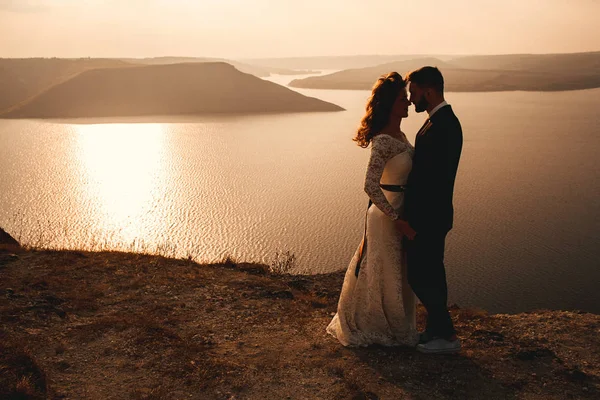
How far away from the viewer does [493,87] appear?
11875cm

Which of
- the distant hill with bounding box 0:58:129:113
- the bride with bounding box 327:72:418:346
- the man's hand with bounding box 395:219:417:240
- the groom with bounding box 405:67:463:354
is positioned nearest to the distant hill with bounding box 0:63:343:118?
the distant hill with bounding box 0:58:129:113

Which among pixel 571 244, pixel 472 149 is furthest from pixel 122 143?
pixel 571 244

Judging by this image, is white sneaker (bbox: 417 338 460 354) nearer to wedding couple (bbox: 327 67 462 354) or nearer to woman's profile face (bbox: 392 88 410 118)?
wedding couple (bbox: 327 67 462 354)

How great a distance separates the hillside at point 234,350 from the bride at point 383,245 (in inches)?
8.4

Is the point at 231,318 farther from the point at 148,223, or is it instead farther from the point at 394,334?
the point at 148,223

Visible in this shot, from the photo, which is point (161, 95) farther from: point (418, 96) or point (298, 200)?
point (418, 96)

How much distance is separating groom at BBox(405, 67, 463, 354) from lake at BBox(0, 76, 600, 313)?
9.68 meters

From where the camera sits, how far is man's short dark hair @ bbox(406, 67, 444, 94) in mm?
4707

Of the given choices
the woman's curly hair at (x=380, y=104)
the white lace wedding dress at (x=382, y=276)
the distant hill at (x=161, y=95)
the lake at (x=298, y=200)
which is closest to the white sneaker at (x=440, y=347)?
the white lace wedding dress at (x=382, y=276)

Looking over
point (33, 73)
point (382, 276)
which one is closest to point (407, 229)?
point (382, 276)

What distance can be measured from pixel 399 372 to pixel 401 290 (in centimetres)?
80

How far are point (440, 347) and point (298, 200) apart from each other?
21679 mm

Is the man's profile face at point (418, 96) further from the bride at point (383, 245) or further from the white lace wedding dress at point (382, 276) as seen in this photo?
the white lace wedding dress at point (382, 276)

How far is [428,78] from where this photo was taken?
186 inches
